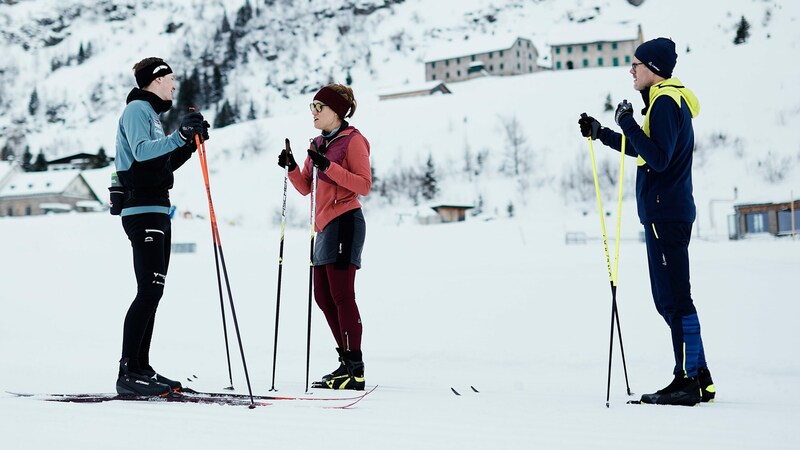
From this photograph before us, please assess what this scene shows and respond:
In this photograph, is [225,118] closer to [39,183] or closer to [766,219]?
[39,183]

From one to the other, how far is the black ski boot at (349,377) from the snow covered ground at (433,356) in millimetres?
232

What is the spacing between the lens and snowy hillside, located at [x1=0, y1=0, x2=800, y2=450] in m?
3.09

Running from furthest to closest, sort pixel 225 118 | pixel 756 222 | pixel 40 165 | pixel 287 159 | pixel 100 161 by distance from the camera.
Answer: pixel 225 118, pixel 100 161, pixel 40 165, pixel 756 222, pixel 287 159

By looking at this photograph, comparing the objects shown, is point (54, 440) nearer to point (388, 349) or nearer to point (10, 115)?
point (388, 349)

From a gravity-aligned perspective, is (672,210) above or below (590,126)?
below

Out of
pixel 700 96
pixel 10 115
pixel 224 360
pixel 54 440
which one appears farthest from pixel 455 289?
pixel 10 115

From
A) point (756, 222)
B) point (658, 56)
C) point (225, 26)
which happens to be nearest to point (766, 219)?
point (756, 222)

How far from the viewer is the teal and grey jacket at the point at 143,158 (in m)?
3.95

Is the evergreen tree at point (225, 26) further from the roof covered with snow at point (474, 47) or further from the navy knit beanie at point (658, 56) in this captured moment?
the navy knit beanie at point (658, 56)

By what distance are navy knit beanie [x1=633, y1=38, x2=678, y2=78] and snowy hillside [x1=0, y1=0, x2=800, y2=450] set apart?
1.91 meters

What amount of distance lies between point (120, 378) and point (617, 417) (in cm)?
265

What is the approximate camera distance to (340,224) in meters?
4.56

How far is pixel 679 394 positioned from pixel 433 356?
3.02 meters

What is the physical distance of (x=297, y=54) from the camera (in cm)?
11769
